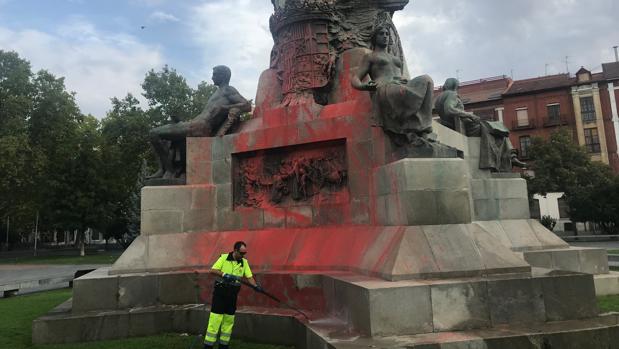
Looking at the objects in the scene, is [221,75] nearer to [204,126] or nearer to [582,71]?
[204,126]

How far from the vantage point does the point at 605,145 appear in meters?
50.0

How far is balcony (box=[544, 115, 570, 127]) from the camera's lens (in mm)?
51094

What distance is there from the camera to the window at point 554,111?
169 ft

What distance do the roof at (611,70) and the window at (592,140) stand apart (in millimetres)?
5861

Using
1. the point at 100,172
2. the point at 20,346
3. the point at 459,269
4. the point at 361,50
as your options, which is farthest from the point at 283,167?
the point at 100,172

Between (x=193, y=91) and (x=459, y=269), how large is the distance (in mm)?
39824

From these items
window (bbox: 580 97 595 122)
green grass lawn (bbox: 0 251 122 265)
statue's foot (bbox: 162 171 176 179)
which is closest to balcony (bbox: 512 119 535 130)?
window (bbox: 580 97 595 122)

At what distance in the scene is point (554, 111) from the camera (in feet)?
170

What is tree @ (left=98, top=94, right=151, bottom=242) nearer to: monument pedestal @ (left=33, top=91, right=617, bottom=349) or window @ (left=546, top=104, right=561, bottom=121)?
monument pedestal @ (left=33, top=91, right=617, bottom=349)

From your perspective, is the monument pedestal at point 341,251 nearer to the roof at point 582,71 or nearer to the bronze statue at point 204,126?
the bronze statue at point 204,126

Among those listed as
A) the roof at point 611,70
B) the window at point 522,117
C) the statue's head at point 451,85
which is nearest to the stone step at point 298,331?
the statue's head at point 451,85

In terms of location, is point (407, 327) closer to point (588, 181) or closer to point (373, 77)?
point (373, 77)

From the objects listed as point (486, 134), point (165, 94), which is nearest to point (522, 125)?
point (165, 94)

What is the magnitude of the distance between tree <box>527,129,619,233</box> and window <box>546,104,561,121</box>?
36.8ft
